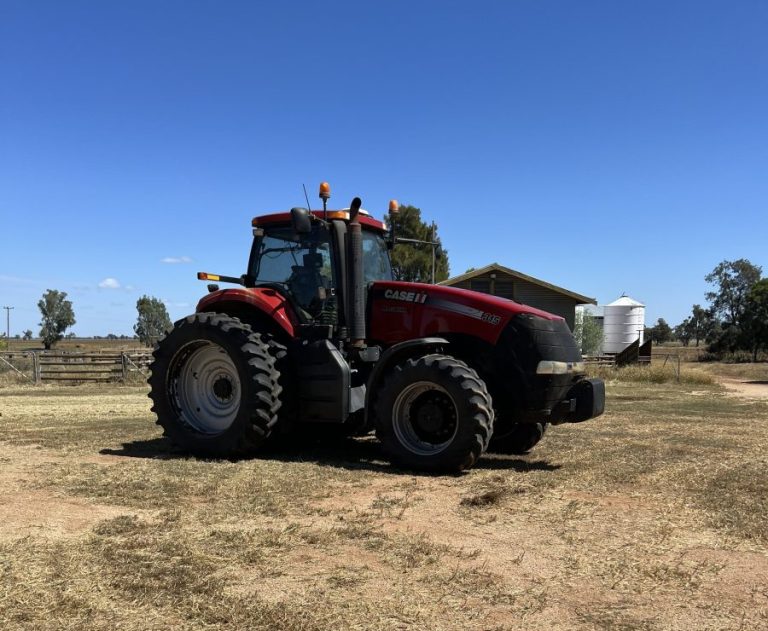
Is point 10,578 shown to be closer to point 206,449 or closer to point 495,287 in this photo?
point 206,449

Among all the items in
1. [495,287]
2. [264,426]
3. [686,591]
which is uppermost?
→ [495,287]

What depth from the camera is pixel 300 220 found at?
6.75 m

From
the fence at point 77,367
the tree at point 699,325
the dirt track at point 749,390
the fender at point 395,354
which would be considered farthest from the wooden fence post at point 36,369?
the tree at point 699,325

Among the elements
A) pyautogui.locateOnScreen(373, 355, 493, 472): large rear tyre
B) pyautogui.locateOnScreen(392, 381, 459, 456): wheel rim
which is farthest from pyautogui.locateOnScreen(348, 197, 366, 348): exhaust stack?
pyautogui.locateOnScreen(392, 381, 459, 456): wheel rim

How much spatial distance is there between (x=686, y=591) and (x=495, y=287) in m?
24.6

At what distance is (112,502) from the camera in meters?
5.10

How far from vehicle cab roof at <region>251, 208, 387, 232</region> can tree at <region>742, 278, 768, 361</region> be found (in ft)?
160

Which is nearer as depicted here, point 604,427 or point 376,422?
point 376,422

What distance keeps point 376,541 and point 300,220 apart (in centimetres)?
357

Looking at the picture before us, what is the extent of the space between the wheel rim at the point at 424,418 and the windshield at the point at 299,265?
1.44 meters

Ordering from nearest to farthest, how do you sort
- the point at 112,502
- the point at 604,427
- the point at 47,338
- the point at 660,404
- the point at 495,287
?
1. the point at 112,502
2. the point at 604,427
3. the point at 660,404
4. the point at 495,287
5. the point at 47,338

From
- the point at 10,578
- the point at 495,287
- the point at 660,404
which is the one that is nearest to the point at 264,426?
the point at 10,578

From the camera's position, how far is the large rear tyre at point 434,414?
19.8 feet

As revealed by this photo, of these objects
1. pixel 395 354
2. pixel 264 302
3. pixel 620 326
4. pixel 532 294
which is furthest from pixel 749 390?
pixel 264 302
